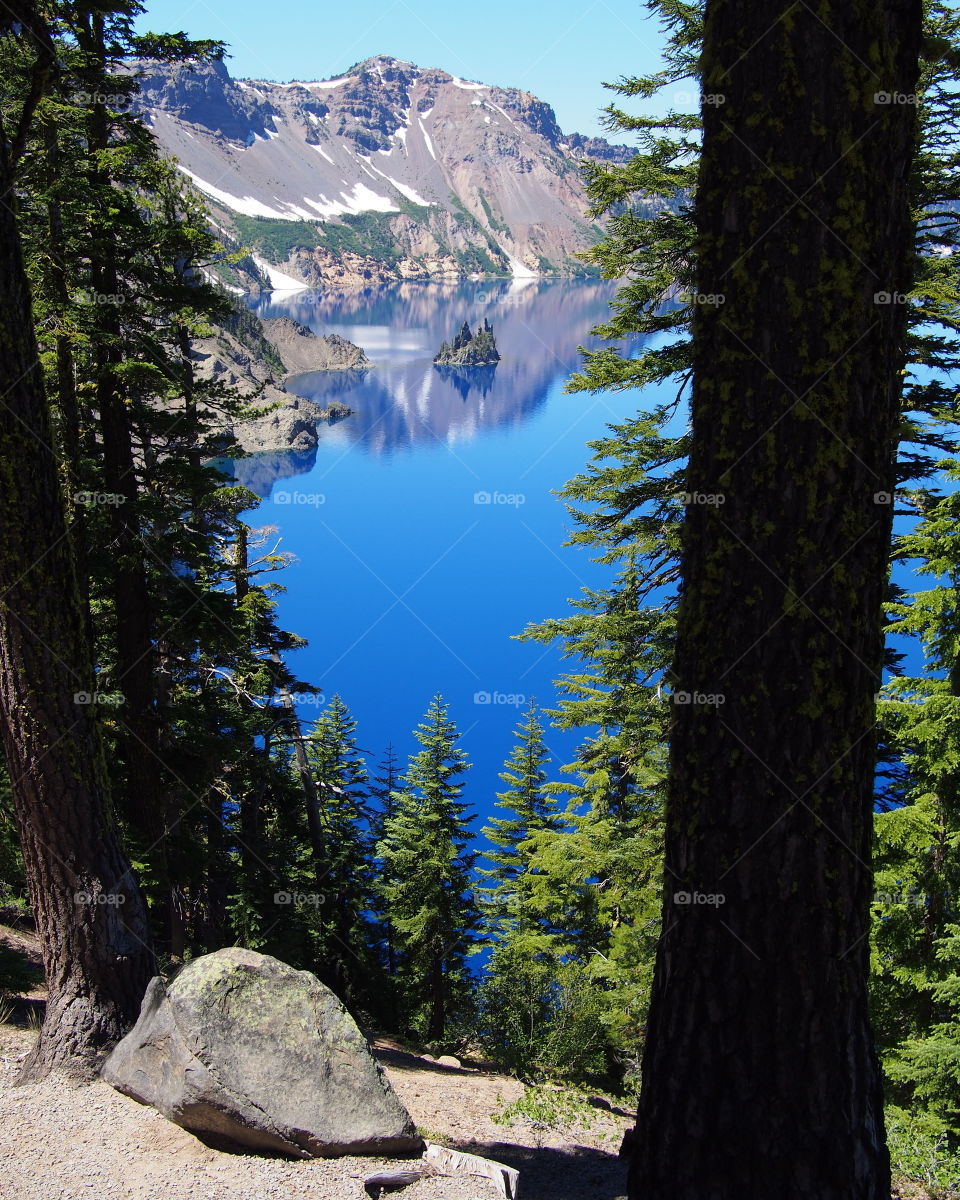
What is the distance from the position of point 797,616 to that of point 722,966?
3.68ft

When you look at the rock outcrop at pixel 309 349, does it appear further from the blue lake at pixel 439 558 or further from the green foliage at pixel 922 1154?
the green foliage at pixel 922 1154

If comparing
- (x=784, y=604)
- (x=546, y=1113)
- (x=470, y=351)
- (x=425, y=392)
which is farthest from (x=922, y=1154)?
(x=470, y=351)

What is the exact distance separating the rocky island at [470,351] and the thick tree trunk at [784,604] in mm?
154040

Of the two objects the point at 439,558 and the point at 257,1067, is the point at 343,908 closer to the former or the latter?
the point at 257,1067

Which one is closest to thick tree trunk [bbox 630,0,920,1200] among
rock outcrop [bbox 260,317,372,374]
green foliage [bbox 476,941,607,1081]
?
green foliage [bbox 476,941,607,1081]

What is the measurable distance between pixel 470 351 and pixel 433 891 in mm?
143357

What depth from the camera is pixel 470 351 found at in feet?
502

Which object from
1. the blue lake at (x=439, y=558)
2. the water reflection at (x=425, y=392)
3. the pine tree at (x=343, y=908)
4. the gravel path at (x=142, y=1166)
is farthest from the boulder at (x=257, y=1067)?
the water reflection at (x=425, y=392)

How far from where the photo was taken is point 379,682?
50781mm

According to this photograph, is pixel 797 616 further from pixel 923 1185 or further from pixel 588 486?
pixel 588 486

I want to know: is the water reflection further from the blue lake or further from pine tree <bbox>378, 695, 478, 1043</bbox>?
pine tree <bbox>378, 695, 478, 1043</bbox>

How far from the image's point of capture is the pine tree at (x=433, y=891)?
62.4 feet

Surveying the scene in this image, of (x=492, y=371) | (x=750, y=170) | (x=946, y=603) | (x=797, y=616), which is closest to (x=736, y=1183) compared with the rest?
(x=797, y=616)

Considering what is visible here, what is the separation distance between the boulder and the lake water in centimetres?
995
